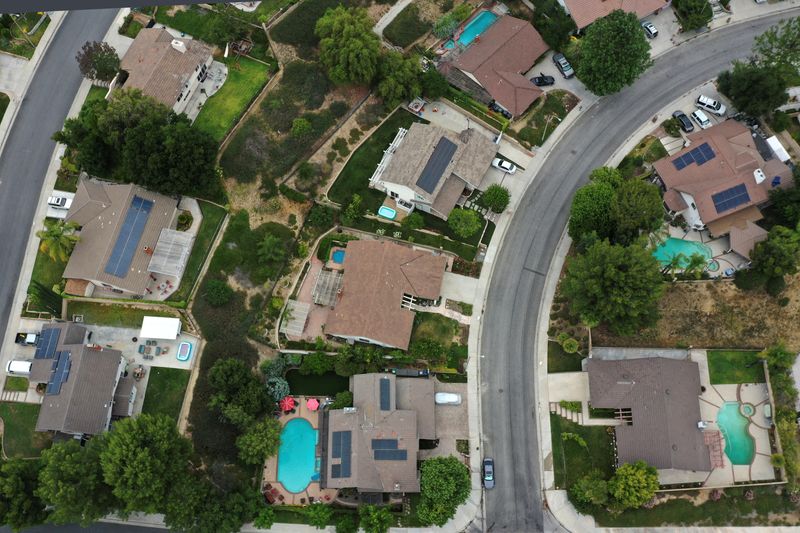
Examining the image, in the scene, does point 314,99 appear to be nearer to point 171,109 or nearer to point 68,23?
point 171,109

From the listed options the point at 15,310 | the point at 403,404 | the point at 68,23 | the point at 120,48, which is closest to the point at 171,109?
the point at 120,48

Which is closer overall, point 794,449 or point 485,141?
point 794,449

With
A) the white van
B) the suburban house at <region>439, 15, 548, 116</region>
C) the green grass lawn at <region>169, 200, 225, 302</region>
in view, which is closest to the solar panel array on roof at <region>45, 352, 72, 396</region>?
the white van

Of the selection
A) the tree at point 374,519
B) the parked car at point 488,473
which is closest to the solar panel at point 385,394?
the tree at point 374,519

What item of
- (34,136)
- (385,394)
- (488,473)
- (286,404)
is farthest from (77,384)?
(488,473)

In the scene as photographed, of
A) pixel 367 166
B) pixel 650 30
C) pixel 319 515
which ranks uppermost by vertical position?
pixel 650 30

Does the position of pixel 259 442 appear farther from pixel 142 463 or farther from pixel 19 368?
pixel 19 368
